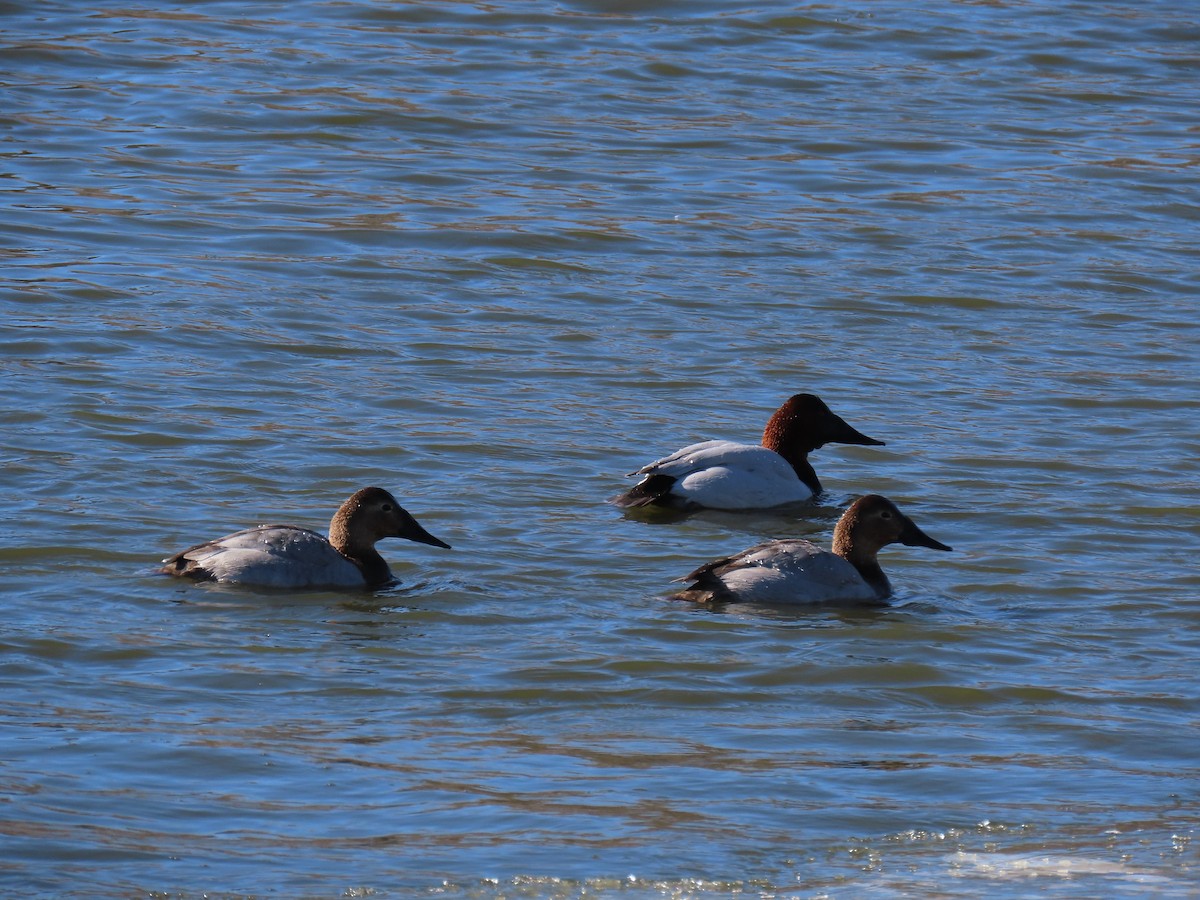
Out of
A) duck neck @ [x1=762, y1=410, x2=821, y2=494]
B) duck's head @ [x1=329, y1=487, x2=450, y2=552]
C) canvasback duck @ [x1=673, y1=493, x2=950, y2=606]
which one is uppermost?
duck's head @ [x1=329, y1=487, x2=450, y2=552]

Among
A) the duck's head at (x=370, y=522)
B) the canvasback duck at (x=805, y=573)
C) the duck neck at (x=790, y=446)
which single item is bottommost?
the duck neck at (x=790, y=446)

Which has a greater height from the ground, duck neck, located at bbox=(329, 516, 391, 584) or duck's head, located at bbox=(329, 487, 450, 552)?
duck's head, located at bbox=(329, 487, 450, 552)

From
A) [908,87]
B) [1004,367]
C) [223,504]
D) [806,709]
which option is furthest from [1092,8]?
[806,709]

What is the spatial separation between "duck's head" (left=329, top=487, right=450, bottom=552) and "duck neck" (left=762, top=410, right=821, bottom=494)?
2.86 metres

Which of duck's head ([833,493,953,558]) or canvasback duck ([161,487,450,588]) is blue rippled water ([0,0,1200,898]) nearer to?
canvasback duck ([161,487,450,588])

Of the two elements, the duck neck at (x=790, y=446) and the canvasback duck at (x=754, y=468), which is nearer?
the canvasback duck at (x=754, y=468)

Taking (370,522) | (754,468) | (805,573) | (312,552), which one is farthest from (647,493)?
(312,552)

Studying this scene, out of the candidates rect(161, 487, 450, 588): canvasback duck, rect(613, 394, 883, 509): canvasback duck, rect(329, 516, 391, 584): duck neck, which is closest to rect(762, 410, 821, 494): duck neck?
rect(613, 394, 883, 509): canvasback duck

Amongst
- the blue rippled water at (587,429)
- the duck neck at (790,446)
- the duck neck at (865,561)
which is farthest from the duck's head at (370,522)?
the duck neck at (790,446)

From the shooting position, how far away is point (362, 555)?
985 cm

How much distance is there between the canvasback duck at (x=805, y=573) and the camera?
31.2 ft

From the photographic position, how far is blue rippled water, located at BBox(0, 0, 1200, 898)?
704 cm

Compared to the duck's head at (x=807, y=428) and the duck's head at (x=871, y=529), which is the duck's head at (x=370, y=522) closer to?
the duck's head at (x=871, y=529)

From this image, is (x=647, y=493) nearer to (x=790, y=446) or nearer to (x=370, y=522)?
(x=790, y=446)
